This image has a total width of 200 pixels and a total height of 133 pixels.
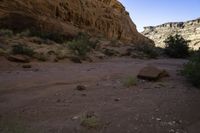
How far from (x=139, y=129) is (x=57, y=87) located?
9.66ft

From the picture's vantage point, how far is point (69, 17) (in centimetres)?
2402

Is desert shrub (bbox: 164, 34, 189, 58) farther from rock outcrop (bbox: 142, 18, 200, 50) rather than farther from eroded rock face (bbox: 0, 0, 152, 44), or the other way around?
rock outcrop (bbox: 142, 18, 200, 50)

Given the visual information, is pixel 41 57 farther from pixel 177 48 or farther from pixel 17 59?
pixel 177 48

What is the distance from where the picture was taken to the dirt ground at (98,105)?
3.96 metres

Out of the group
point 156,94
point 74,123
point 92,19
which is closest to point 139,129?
point 74,123

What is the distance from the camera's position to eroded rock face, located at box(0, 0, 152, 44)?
18531 millimetres

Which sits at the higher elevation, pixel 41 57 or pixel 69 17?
pixel 69 17

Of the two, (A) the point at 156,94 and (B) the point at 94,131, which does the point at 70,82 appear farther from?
(B) the point at 94,131

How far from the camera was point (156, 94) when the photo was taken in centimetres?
567

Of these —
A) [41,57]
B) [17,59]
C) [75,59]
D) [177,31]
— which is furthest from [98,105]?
[177,31]

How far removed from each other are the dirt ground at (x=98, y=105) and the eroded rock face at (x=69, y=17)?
11.8 m

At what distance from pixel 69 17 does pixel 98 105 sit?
19.8 meters

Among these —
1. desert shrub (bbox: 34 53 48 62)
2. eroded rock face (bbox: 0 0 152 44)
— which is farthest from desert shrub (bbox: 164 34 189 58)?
desert shrub (bbox: 34 53 48 62)

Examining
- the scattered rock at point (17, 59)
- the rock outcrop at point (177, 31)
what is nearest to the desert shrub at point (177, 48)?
the scattered rock at point (17, 59)
